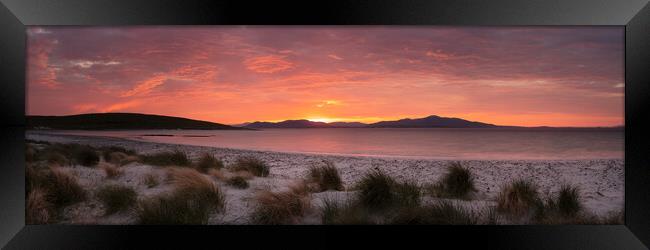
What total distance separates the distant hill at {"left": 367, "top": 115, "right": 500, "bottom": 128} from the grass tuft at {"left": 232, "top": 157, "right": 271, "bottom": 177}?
4.83 ft

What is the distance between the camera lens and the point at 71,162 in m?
3.85

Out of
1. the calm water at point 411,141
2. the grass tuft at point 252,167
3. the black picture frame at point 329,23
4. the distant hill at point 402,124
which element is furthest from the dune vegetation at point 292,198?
the distant hill at point 402,124

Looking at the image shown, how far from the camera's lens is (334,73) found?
171 inches

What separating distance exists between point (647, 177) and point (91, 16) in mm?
3918

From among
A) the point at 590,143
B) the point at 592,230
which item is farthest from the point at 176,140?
the point at 590,143

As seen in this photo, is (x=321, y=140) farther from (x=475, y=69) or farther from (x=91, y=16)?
(x=91, y=16)

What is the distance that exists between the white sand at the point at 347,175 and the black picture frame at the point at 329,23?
0.85ft

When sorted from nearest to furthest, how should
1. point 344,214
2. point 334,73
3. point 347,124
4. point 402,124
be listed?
point 344,214, point 334,73, point 347,124, point 402,124

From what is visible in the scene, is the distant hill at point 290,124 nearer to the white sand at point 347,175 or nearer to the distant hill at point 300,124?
the distant hill at point 300,124

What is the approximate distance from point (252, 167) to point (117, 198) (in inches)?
55.6

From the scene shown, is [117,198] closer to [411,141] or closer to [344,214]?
[344,214]

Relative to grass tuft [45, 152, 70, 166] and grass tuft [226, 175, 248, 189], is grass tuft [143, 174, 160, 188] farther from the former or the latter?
grass tuft [45, 152, 70, 166]

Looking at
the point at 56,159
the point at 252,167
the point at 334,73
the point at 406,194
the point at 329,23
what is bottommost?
the point at 406,194

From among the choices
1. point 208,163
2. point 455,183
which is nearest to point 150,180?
point 208,163
